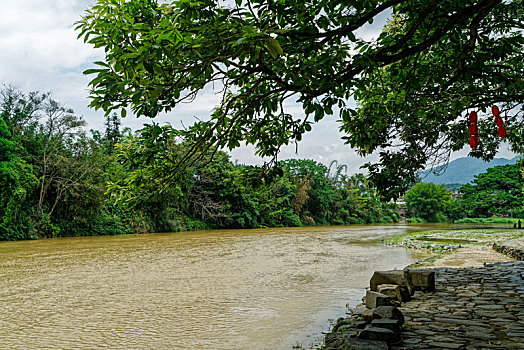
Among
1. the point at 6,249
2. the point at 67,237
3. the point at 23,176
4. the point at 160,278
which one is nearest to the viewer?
the point at 160,278

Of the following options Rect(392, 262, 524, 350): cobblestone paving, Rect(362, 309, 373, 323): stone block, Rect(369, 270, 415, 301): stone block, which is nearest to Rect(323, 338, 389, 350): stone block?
Rect(392, 262, 524, 350): cobblestone paving

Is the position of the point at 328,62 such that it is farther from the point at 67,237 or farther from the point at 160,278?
the point at 67,237

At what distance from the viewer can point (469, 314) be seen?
3.96 m

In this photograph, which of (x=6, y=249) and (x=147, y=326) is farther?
(x=6, y=249)

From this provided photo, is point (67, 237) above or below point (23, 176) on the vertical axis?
below

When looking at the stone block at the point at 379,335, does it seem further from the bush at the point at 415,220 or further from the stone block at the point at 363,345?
the bush at the point at 415,220

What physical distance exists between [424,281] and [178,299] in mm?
3722

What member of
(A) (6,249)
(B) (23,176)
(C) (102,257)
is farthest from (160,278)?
(B) (23,176)

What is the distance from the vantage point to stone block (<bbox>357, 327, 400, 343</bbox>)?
3.00 meters

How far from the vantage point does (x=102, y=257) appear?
12055 mm

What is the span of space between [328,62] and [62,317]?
493cm

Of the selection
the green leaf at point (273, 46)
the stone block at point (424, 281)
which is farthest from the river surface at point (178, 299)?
the green leaf at point (273, 46)

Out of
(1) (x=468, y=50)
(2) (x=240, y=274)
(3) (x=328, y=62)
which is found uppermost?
(1) (x=468, y=50)

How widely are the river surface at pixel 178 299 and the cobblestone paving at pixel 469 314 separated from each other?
1144 millimetres
